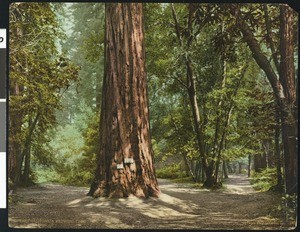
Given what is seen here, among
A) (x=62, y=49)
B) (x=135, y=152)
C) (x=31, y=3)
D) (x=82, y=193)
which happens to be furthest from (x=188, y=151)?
(x=31, y=3)

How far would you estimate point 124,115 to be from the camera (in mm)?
4875

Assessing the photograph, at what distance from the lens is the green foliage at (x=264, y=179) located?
4.85 m

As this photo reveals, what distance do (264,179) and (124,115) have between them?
→ 62.3 inches

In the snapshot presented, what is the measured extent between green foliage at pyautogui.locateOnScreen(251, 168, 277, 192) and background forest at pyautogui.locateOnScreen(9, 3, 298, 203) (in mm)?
10

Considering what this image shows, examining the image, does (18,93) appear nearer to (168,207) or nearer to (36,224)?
(36,224)

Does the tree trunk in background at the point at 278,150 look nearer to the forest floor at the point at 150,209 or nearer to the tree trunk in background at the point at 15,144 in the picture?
the forest floor at the point at 150,209

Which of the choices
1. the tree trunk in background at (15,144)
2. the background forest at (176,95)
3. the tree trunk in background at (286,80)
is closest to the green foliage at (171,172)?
the background forest at (176,95)

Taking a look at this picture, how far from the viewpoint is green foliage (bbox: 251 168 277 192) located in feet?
15.9

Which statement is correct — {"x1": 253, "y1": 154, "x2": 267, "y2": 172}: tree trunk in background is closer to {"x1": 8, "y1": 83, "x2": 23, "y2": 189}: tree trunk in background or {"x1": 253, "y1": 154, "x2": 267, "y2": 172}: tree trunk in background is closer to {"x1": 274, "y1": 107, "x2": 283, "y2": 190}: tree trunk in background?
{"x1": 274, "y1": 107, "x2": 283, "y2": 190}: tree trunk in background

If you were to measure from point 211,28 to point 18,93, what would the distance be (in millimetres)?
2098

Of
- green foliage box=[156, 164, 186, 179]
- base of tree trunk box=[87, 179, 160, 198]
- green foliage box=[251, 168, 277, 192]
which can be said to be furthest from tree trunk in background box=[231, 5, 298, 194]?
base of tree trunk box=[87, 179, 160, 198]

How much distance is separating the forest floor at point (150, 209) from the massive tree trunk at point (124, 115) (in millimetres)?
132

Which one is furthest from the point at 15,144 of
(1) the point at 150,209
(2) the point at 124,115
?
(1) the point at 150,209

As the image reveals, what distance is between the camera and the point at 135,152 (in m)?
4.85
